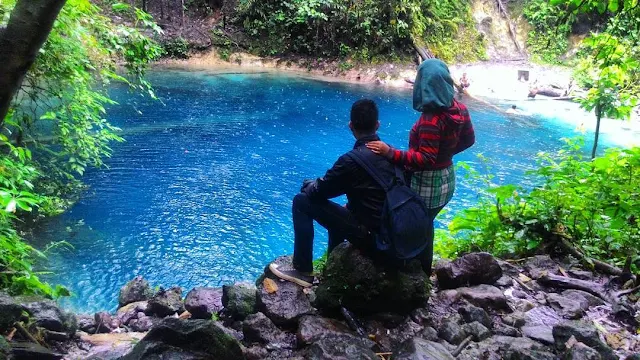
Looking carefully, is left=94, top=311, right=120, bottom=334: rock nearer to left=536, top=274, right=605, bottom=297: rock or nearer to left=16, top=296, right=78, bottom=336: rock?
left=16, top=296, right=78, bottom=336: rock

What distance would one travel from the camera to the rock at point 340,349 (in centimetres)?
271

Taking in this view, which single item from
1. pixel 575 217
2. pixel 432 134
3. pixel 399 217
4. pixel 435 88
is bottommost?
pixel 575 217

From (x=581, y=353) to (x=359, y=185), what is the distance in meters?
1.67

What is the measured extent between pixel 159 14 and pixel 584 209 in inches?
1102

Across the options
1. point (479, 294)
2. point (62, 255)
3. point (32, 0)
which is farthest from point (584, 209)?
point (62, 255)

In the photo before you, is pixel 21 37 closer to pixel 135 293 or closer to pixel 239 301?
pixel 239 301

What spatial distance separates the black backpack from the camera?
10.3 ft

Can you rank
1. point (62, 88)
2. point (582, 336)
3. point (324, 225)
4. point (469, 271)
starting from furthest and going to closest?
point (62, 88) → point (469, 271) → point (324, 225) → point (582, 336)

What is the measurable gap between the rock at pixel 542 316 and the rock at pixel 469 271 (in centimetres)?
48

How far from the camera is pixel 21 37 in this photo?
162cm

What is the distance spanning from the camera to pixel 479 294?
12.6 feet

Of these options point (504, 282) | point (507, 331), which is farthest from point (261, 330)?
point (504, 282)

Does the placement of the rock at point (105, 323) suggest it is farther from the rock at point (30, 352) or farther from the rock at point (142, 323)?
the rock at point (30, 352)

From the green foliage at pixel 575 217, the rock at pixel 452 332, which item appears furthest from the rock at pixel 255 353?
the green foliage at pixel 575 217
